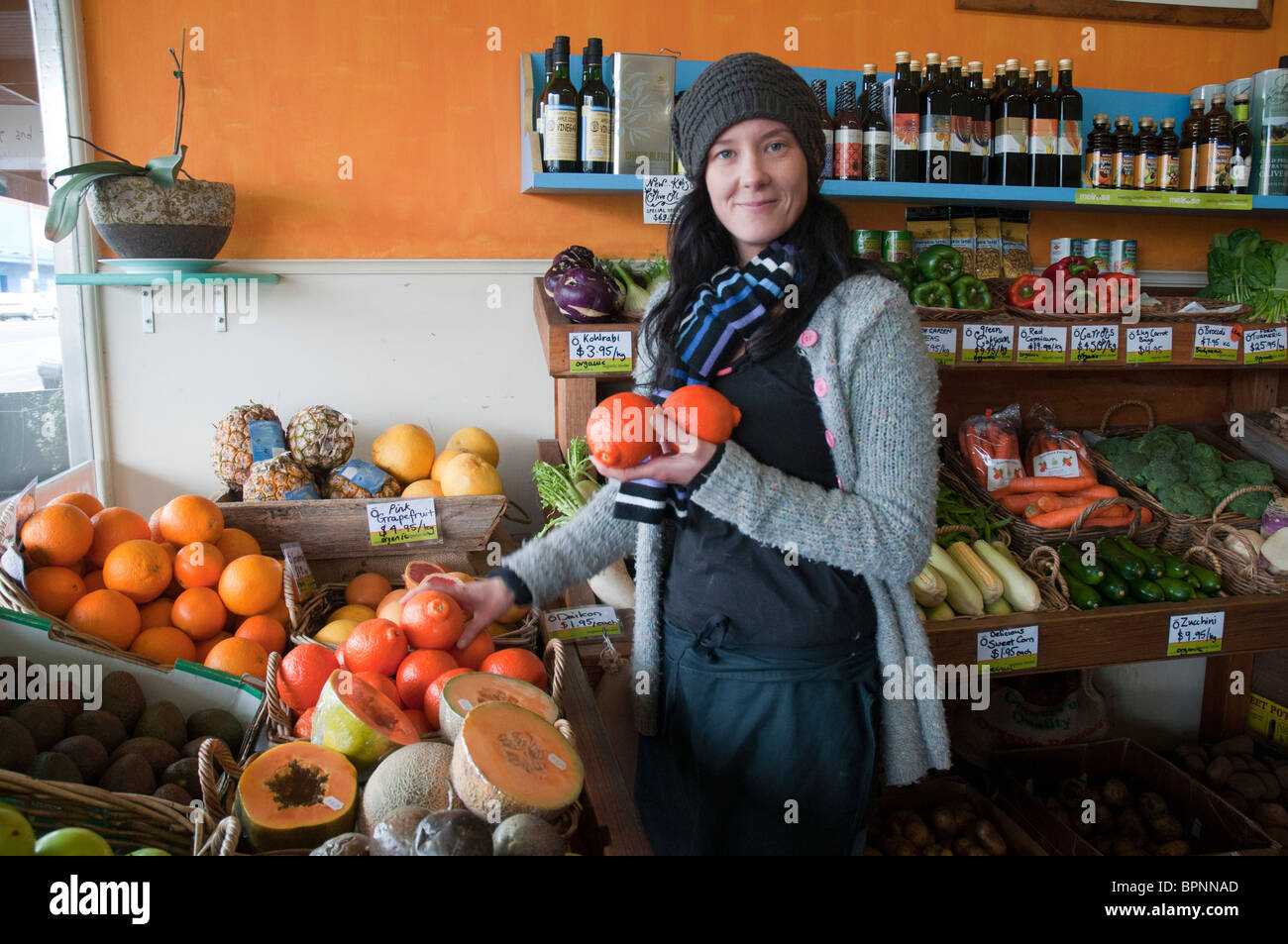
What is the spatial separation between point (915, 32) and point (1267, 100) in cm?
112

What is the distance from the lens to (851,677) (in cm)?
139

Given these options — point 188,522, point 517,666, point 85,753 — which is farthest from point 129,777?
point 188,522

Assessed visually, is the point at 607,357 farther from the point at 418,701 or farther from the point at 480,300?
the point at 418,701

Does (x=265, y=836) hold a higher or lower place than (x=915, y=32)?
lower

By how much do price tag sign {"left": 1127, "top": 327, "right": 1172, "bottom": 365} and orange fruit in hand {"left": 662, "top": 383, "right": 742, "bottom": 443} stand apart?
1.83m

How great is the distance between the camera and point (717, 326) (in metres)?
1.34

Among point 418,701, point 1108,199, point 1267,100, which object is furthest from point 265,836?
point 1267,100

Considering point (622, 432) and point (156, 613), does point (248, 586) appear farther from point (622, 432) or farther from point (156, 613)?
point (622, 432)

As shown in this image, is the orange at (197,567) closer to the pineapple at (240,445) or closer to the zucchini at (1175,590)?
the pineapple at (240,445)

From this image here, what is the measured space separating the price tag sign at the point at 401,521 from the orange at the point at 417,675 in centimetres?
81

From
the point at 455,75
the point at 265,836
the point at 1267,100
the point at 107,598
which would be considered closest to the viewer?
the point at 265,836

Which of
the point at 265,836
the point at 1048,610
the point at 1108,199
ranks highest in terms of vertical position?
the point at 1108,199

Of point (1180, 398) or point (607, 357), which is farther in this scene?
point (1180, 398)

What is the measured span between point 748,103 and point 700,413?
45 cm
